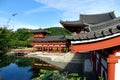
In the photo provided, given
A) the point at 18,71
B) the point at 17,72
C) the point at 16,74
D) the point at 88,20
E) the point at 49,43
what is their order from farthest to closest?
the point at 49,43 < the point at 88,20 < the point at 18,71 < the point at 17,72 < the point at 16,74

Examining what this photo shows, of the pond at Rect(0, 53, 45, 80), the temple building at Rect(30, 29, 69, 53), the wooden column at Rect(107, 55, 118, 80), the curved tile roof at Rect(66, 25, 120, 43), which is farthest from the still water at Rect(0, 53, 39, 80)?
the temple building at Rect(30, 29, 69, 53)

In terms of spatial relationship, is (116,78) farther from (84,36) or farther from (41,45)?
(41,45)

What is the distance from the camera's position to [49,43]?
4612 centimetres

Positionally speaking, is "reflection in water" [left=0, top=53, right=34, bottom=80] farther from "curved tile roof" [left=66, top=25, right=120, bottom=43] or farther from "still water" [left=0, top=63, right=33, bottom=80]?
"curved tile roof" [left=66, top=25, right=120, bottom=43]

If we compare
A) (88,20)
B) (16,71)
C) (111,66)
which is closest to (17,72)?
(16,71)

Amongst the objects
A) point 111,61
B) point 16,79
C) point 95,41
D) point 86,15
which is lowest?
point 16,79

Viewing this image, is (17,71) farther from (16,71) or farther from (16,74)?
(16,74)

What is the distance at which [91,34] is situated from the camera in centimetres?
442

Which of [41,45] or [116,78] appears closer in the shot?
[116,78]

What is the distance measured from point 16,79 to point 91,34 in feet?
50.1

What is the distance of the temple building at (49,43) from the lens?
44.5m

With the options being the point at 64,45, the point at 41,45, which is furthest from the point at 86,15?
the point at 41,45

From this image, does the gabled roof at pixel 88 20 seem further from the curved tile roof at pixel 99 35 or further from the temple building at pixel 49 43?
the curved tile roof at pixel 99 35

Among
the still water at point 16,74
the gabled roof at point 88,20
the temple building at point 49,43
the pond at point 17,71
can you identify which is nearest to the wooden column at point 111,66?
the pond at point 17,71
